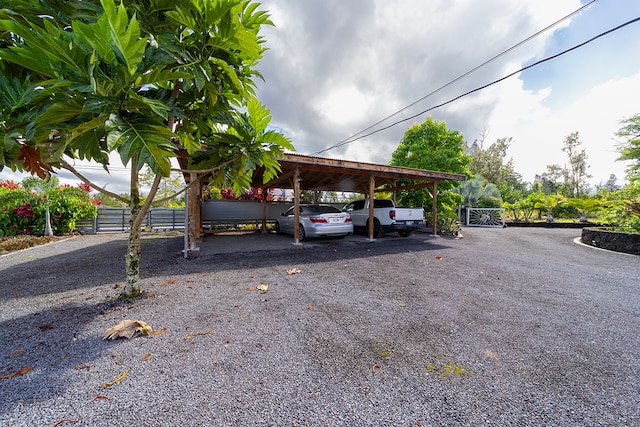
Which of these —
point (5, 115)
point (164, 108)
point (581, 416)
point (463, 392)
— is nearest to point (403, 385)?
point (463, 392)

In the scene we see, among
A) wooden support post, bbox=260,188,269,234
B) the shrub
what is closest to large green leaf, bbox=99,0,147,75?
wooden support post, bbox=260,188,269,234

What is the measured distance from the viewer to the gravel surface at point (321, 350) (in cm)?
154

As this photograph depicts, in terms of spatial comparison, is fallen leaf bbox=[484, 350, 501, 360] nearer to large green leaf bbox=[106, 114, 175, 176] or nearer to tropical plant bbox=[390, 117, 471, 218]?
large green leaf bbox=[106, 114, 175, 176]

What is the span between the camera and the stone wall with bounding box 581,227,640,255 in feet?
23.4

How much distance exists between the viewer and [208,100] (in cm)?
279

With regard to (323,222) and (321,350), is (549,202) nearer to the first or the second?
(323,222)

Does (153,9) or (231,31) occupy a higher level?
(153,9)

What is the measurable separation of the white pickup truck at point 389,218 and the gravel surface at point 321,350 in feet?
15.4

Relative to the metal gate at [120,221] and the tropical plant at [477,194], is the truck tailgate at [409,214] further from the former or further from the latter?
the metal gate at [120,221]

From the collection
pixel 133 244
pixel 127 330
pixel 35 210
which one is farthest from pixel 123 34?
pixel 35 210

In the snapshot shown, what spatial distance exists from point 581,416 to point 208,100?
4.16 meters

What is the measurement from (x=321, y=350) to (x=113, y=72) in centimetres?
282

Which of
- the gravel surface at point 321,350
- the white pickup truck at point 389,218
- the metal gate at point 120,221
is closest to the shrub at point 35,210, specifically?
the metal gate at point 120,221

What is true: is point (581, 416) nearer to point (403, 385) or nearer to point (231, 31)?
point (403, 385)
